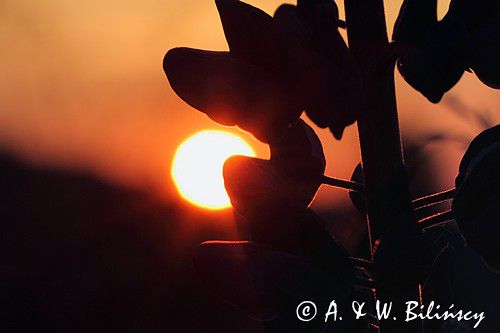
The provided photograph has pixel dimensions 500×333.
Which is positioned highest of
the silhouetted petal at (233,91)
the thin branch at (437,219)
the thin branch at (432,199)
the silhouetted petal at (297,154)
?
the silhouetted petal at (233,91)

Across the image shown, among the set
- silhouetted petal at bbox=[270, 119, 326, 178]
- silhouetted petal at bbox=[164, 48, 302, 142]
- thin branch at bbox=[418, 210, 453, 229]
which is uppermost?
silhouetted petal at bbox=[164, 48, 302, 142]

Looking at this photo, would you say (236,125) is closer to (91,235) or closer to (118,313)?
(118,313)

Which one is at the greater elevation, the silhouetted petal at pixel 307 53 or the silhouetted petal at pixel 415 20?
the silhouetted petal at pixel 415 20

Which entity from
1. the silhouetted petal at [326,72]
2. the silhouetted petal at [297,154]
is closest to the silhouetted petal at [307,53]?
the silhouetted petal at [326,72]

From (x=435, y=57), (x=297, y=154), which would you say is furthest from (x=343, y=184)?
(x=435, y=57)

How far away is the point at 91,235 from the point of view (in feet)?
30.9

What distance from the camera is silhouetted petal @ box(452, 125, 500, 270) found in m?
0.87

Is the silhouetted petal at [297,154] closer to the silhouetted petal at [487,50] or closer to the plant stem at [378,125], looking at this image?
the plant stem at [378,125]

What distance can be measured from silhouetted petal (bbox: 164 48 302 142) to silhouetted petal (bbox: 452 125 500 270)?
0.21 metres

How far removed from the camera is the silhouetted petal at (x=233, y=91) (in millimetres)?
919

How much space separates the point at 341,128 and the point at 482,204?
18 cm

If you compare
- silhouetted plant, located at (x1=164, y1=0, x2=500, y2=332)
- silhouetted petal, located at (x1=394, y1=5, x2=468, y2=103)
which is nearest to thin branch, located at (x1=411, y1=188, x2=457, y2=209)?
silhouetted plant, located at (x1=164, y1=0, x2=500, y2=332)

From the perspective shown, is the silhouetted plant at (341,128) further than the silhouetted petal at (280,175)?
No

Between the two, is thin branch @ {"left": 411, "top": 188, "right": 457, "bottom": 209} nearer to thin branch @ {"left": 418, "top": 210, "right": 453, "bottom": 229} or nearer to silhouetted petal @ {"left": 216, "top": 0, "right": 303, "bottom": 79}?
thin branch @ {"left": 418, "top": 210, "right": 453, "bottom": 229}
